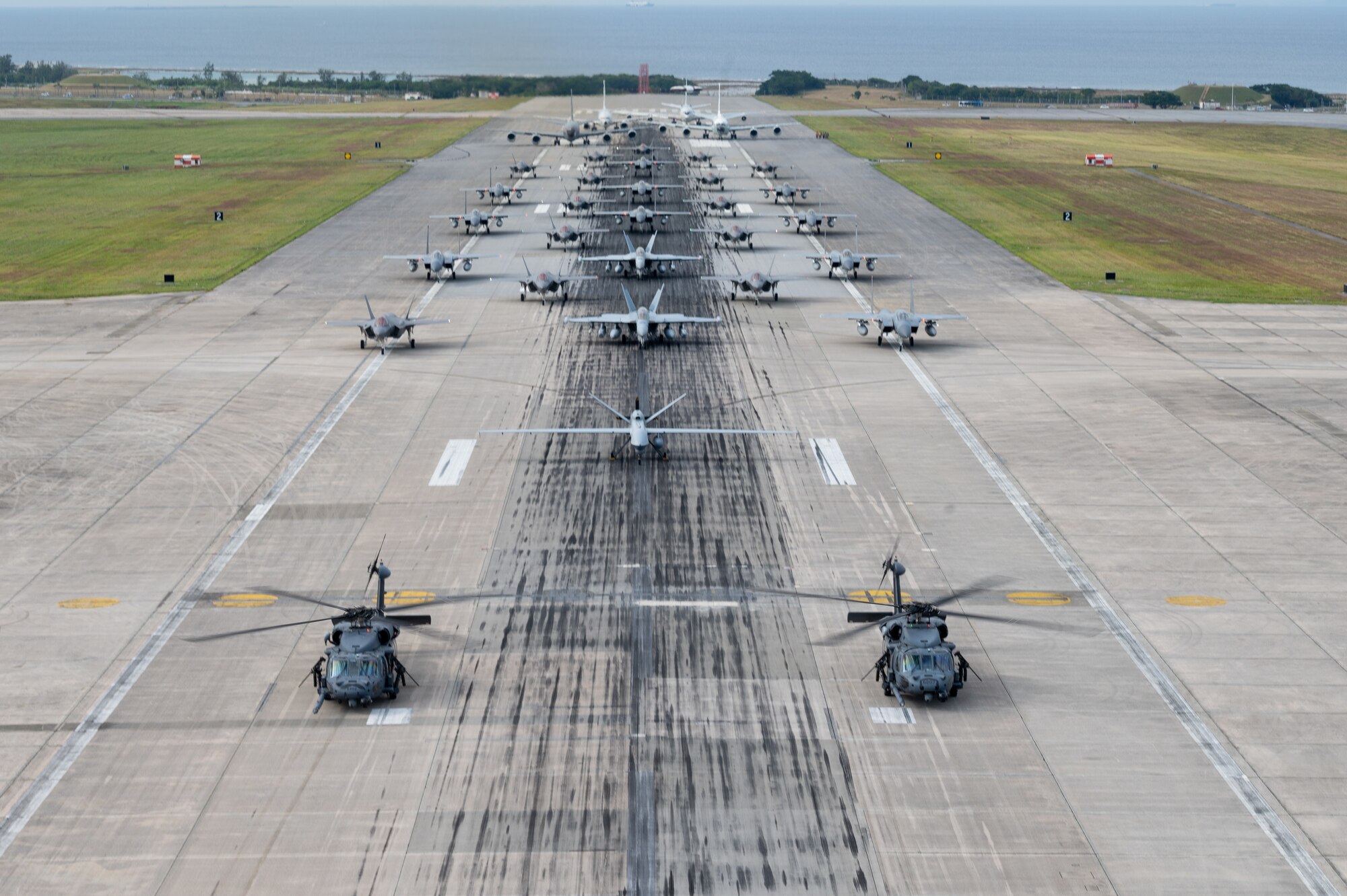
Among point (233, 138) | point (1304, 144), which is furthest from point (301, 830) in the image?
point (1304, 144)

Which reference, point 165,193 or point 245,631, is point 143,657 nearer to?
point 245,631

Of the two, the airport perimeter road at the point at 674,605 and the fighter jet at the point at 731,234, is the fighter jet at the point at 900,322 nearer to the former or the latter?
the airport perimeter road at the point at 674,605

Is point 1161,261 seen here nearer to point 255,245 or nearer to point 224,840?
point 255,245

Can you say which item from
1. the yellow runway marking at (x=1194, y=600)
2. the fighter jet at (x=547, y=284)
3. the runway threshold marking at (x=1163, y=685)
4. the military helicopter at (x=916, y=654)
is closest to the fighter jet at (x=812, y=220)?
the fighter jet at (x=547, y=284)

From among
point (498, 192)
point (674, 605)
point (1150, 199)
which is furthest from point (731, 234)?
point (674, 605)

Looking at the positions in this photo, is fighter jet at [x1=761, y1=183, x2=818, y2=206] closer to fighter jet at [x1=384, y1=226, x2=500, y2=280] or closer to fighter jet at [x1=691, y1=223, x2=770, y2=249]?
fighter jet at [x1=691, y1=223, x2=770, y2=249]

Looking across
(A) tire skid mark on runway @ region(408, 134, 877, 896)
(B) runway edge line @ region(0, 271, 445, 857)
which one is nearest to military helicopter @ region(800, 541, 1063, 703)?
(A) tire skid mark on runway @ region(408, 134, 877, 896)
